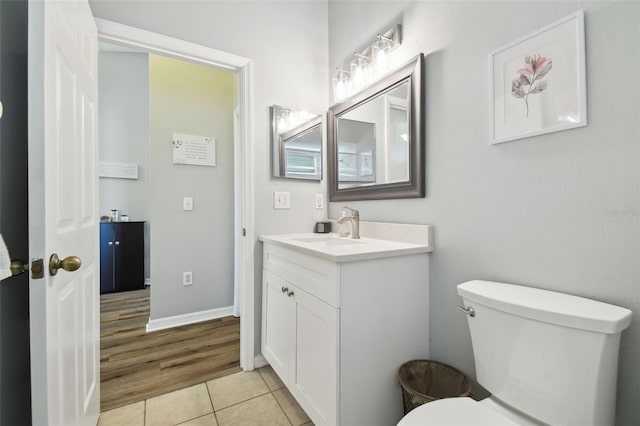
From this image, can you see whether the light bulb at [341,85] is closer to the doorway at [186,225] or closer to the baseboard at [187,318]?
the doorway at [186,225]

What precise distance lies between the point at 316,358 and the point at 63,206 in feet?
3.54

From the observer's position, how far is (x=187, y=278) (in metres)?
2.52

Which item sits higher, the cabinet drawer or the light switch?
the light switch

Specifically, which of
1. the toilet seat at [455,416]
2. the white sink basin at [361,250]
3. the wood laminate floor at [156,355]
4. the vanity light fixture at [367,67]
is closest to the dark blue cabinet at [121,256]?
the wood laminate floor at [156,355]

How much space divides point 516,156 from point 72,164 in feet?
5.16

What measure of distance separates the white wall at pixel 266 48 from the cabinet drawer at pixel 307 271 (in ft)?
0.83

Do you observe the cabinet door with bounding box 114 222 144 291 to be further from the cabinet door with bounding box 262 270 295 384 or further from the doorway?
the cabinet door with bounding box 262 270 295 384

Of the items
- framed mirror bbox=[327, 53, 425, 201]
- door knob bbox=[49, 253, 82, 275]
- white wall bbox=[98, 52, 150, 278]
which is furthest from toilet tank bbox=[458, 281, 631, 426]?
→ white wall bbox=[98, 52, 150, 278]

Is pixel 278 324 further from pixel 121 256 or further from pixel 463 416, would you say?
pixel 121 256

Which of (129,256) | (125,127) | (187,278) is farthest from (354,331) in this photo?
(125,127)

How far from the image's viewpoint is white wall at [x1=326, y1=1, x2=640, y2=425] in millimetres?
789

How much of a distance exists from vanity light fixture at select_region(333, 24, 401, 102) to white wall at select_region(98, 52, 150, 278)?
3201 millimetres

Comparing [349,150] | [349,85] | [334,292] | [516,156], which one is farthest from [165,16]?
[516,156]

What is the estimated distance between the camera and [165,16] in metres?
1.57
